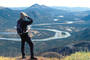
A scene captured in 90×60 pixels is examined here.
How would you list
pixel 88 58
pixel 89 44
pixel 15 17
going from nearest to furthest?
pixel 88 58 → pixel 89 44 → pixel 15 17

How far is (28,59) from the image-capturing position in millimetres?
7582

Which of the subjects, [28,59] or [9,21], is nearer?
Result: [28,59]

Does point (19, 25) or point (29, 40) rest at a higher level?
point (19, 25)

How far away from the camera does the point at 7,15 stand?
11775cm

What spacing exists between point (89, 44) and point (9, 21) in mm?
82179

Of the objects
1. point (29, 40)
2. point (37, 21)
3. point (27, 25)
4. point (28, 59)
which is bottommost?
point (37, 21)

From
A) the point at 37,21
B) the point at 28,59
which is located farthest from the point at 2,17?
the point at 28,59

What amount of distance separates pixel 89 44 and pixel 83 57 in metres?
31.1

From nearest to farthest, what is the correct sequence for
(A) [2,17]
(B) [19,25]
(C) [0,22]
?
(B) [19,25] < (C) [0,22] < (A) [2,17]

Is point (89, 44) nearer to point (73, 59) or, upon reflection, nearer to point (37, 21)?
point (73, 59)

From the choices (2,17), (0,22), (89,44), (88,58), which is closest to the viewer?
(88,58)

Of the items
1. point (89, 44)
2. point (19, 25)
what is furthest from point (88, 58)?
point (89, 44)

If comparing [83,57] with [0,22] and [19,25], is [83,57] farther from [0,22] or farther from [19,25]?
[0,22]

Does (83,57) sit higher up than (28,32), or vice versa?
(28,32)
